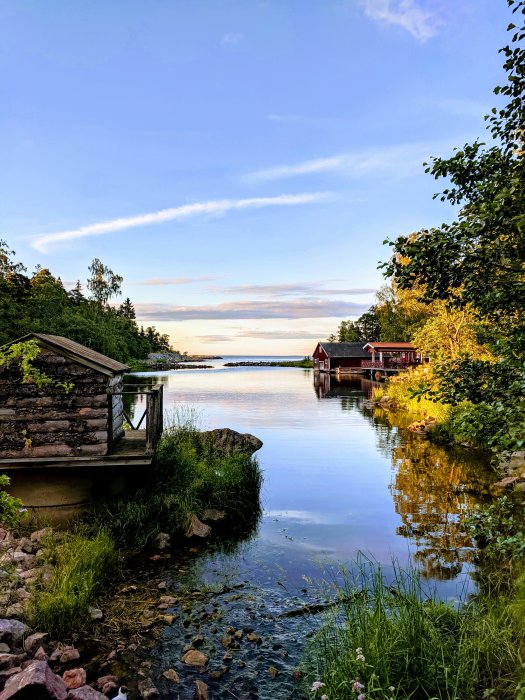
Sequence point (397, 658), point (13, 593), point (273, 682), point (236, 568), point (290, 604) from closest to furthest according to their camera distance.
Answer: point (397, 658)
point (273, 682)
point (13, 593)
point (290, 604)
point (236, 568)

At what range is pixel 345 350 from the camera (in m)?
80.2

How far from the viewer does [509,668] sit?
5.29 meters

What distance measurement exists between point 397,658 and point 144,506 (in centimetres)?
713

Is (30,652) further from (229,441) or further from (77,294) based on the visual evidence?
(77,294)

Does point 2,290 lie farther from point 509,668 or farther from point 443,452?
point 509,668

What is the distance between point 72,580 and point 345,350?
7459 cm

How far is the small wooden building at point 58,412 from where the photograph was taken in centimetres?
1043

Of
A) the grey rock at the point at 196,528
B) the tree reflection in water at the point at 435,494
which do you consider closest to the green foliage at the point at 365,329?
the tree reflection in water at the point at 435,494

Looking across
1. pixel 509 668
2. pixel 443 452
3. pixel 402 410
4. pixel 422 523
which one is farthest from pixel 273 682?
pixel 402 410

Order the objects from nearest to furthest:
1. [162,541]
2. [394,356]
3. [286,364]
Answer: [162,541] → [394,356] → [286,364]

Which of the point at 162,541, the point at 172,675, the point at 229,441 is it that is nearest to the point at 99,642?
the point at 172,675

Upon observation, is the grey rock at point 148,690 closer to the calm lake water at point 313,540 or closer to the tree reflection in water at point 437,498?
the calm lake water at point 313,540

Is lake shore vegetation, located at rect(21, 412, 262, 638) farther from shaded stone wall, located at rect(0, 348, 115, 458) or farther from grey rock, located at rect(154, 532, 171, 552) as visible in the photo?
shaded stone wall, located at rect(0, 348, 115, 458)

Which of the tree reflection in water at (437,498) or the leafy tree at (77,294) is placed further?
the leafy tree at (77,294)
